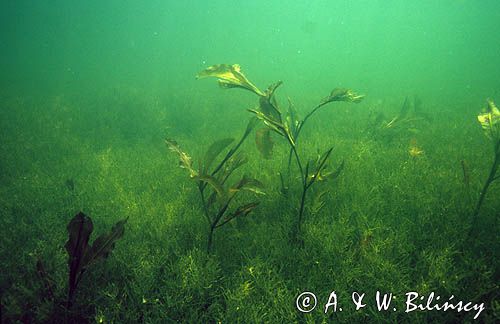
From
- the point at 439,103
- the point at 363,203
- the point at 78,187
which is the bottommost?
the point at 78,187

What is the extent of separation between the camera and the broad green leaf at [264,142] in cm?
284

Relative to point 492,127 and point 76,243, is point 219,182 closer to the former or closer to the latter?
point 76,243

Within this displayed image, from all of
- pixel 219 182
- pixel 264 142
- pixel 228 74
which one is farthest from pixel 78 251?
pixel 228 74

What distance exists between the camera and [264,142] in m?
2.89

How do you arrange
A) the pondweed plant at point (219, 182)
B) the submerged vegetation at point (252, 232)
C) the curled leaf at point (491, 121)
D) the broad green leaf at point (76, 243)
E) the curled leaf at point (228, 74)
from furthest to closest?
the curled leaf at point (228, 74) < the curled leaf at point (491, 121) < the pondweed plant at point (219, 182) < the submerged vegetation at point (252, 232) < the broad green leaf at point (76, 243)

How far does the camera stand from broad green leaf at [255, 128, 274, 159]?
284 centimetres

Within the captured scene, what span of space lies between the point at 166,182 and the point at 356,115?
7.71 metres

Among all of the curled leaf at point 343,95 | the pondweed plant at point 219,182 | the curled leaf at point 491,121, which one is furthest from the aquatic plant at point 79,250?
the curled leaf at point 491,121

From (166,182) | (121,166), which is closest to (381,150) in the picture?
(166,182)

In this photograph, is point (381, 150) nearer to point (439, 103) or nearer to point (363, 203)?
point (363, 203)

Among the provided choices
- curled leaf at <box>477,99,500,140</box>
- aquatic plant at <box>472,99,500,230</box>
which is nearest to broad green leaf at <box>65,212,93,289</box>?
aquatic plant at <box>472,99,500,230</box>

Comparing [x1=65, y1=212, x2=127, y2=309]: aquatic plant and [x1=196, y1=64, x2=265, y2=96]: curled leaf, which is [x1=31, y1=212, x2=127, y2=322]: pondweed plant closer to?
[x1=65, y1=212, x2=127, y2=309]: aquatic plant

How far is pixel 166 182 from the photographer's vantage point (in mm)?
4746

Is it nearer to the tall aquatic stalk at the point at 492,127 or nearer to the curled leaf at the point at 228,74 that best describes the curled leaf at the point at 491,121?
the tall aquatic stalk at the point at 492,127
